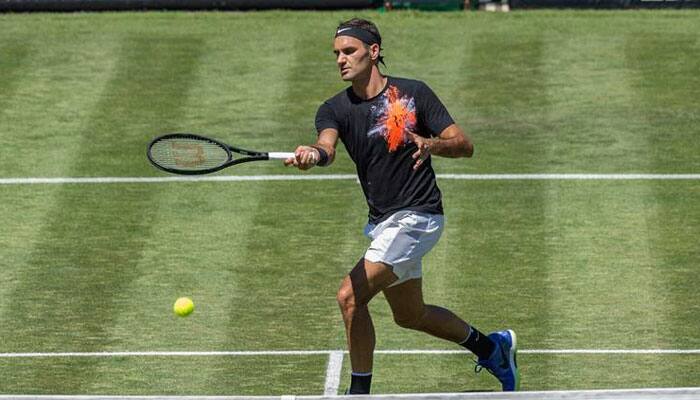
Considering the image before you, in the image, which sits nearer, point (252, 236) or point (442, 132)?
point (442, 132)

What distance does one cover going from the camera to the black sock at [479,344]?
11.9 metres

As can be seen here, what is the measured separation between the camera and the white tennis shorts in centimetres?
1111

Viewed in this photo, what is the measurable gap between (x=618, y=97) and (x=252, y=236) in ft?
18.4

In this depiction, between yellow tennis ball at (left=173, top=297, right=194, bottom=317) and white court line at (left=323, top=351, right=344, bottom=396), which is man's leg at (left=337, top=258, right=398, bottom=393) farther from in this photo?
yellow tennis ball at (left=173, top=297, right=194, bottom=317)

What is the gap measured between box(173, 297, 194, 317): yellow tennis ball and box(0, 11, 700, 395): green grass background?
0.55 ft

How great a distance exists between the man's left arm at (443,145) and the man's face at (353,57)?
626 mm

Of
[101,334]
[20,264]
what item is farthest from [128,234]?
[101,334]

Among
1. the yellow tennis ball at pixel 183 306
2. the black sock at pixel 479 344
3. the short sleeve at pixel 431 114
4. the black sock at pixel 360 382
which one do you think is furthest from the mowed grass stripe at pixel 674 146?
the yellow tennis ball at pixel 183 306

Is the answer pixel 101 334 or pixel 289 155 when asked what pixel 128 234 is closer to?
pixel 101 334

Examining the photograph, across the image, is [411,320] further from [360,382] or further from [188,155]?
[188,155]

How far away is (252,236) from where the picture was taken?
15.5 metres

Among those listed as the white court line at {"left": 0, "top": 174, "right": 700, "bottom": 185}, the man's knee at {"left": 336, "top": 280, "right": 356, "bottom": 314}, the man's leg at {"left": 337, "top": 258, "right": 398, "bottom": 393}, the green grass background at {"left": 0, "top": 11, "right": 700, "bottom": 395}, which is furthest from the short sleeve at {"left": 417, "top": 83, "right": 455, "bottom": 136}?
the white court line at {"left": 0, "top": 174, "right": 700, "bottom": 185}

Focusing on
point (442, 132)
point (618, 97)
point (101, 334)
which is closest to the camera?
point (442, 132)

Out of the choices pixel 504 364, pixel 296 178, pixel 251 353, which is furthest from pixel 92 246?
pixel 504 364
